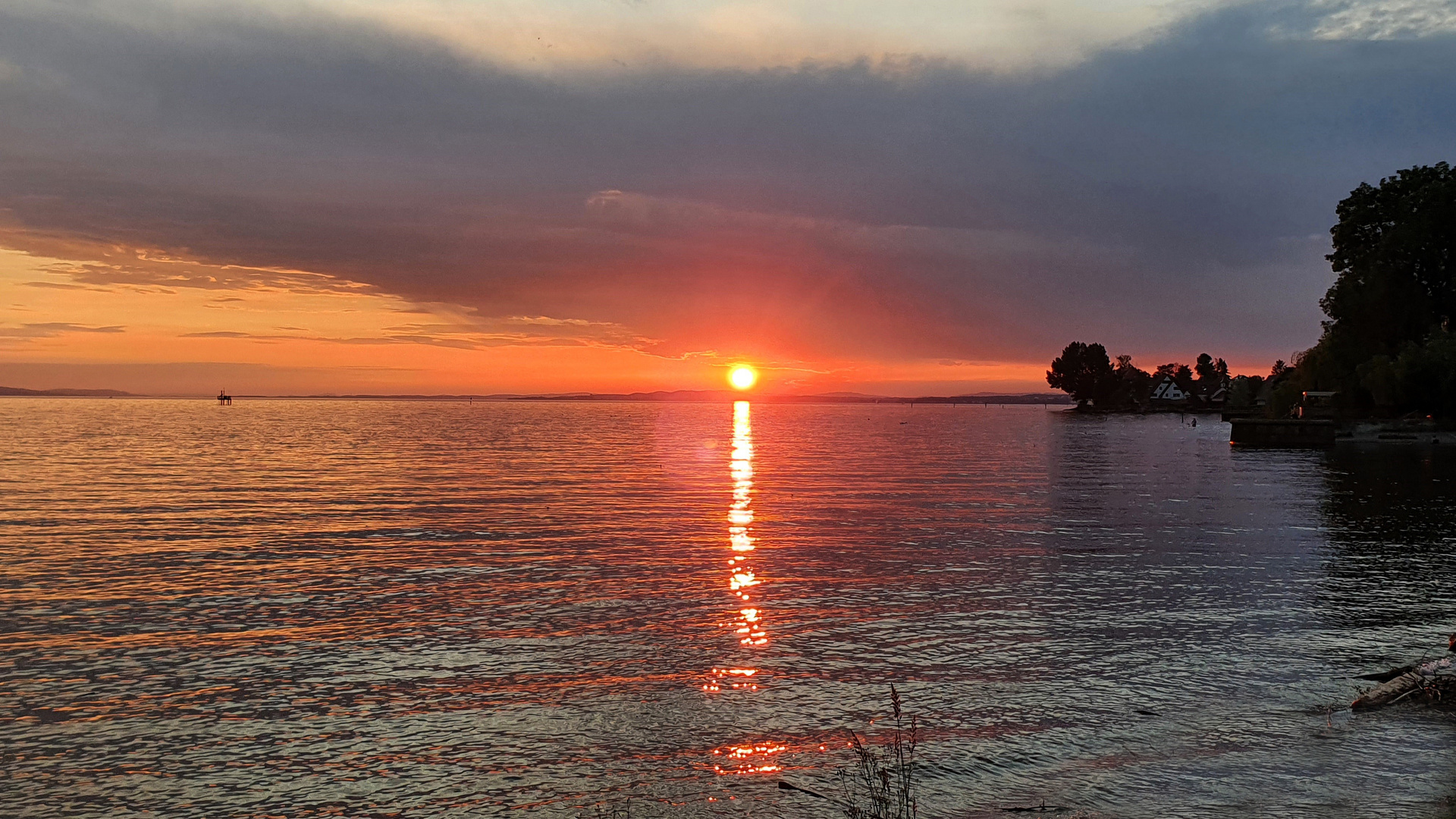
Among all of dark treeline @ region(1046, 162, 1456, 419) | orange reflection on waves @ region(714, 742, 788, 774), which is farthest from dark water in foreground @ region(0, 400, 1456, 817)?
dark treeline @ region(1046, 162, 1456, 419)

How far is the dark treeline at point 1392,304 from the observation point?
385 ft

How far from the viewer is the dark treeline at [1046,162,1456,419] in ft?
385

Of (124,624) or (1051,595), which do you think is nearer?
(124,624)

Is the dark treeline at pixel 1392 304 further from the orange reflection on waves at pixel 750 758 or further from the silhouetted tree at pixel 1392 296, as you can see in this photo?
the orange reflection on waves at pixel 750 758

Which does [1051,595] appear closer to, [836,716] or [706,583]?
[706,583]

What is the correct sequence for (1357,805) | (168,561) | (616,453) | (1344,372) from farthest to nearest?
(1344,372)
(616,453)
(168,561)
(1357,805)

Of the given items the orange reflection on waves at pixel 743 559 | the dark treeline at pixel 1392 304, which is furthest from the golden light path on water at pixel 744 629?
the dark treeline at pixel 1392 304

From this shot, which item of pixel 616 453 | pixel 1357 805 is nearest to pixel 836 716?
pixel 1357 805

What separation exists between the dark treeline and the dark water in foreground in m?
87.4

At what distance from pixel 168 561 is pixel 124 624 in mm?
9319

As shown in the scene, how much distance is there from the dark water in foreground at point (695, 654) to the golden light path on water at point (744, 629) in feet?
0.36

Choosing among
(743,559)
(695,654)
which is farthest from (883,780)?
(743,559)

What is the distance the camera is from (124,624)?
20922 mm

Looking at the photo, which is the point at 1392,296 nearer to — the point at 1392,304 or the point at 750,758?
the point at 1392,304
